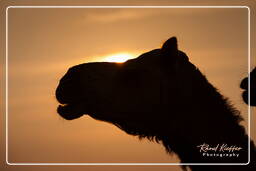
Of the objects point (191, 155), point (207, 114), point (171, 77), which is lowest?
point (191, 155)

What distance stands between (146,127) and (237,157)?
77 cm

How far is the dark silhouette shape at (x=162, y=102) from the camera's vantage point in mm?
3303

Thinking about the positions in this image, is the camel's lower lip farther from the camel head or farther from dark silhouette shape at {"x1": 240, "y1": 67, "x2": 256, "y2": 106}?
dark silhouette shape at {"x1": 240, "y1": 67, "x2": 256, "y2": 106}

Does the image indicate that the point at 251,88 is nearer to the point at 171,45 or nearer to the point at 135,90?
the point at 171,45

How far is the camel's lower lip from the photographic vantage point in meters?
3.40

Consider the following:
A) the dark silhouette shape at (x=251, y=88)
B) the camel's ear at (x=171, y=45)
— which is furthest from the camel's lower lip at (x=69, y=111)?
the dark silhouette shape at (x=251, y=88)

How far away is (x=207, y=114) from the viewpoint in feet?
10.9

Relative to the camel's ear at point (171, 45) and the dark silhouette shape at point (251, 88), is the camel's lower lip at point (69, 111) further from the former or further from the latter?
the dark silhouette shape at point (251, 88)

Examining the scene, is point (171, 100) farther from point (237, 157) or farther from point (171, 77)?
point (237, 157)

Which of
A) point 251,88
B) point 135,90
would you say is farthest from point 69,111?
point 251,88

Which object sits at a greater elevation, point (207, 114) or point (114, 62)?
point (114, 62)

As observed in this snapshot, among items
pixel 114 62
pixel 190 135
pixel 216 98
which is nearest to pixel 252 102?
pixel 216 98

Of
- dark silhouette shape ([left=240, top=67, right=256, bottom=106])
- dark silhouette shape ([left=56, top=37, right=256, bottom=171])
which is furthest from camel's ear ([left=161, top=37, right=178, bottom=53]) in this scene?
dark silhouette shape ([left=240, top=67, right=256, bottom=106])

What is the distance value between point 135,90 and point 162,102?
0.82 ft
